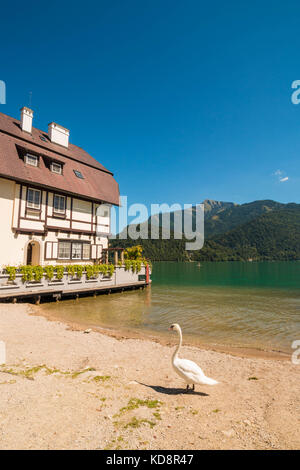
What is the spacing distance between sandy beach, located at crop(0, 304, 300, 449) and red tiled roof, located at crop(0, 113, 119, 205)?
1489 cm

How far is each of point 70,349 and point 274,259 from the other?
565 feet

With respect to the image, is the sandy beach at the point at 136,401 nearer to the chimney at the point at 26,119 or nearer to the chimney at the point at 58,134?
the chimney at the point at 26,119

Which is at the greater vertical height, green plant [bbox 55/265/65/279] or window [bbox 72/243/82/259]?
window [bbox 72/243/82/259]

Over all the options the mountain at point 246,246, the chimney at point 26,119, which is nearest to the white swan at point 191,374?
the chimney at point 26,119

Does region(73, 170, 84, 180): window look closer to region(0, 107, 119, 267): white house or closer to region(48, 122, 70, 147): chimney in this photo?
region(0, 107, 119, 267): white house

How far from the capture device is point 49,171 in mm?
22547

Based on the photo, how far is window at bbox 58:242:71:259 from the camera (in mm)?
22797

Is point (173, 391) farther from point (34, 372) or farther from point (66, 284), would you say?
point (66, 284)

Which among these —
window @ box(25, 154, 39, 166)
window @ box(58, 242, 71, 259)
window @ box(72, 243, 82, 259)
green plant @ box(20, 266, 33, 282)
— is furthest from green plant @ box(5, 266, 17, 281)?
window @ box(25, 154, 39, 166)

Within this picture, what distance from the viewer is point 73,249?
23906 mm

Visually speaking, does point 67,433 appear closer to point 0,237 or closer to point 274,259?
point 0,237

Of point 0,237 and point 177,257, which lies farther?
point 177,257
